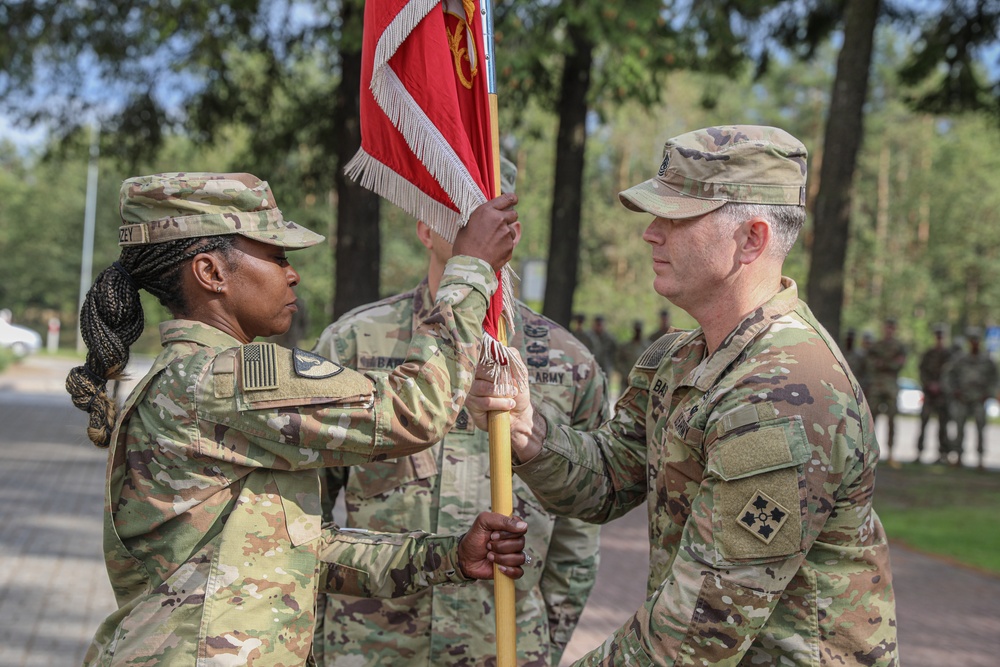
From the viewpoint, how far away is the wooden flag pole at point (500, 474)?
2.65m

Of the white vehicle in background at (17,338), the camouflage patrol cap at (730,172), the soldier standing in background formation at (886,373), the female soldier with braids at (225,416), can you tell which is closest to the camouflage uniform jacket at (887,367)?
the soldier standing in background formation at (886,373)

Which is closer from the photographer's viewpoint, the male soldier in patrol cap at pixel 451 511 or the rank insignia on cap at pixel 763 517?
the rank insignia on cap at pixel 763 517

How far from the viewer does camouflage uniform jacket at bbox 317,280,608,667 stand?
10.3ft

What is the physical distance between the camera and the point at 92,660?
240 cm

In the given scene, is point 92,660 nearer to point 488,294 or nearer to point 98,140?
point 488,294

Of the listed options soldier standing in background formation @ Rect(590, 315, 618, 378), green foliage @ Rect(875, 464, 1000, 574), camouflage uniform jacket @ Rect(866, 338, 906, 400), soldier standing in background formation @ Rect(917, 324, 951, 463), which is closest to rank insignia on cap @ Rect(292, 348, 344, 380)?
green foliage @ Rect(875, 464, 1000, 574)

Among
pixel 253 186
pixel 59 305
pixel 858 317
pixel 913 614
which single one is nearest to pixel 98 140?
pixel 913 614

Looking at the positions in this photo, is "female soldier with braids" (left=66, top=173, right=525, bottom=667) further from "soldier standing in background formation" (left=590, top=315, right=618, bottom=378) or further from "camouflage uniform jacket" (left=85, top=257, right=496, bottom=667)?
"soldier standing in background formation" (left=590, top=315, right=618, bottom=378)

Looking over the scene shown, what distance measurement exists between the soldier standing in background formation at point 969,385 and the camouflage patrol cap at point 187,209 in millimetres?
16703

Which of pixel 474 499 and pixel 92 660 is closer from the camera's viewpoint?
pixel 92 660

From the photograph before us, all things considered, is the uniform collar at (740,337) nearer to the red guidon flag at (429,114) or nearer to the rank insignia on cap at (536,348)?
the red guidon flag at (429,114)

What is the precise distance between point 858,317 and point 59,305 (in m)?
36.3

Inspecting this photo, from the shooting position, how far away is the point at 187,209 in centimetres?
239

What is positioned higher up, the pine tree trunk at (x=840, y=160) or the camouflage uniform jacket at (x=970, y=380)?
the pine tree trunk at (x=840, y=160)
